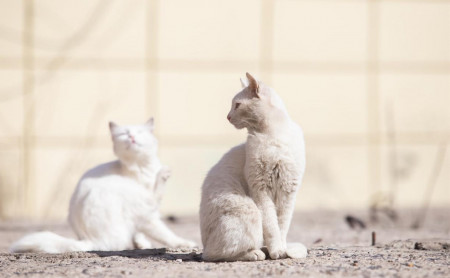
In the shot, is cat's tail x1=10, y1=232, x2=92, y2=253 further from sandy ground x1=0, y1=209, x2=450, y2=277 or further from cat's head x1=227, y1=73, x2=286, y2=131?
cat's head x1=227, y1=73, x2=286, y2=131

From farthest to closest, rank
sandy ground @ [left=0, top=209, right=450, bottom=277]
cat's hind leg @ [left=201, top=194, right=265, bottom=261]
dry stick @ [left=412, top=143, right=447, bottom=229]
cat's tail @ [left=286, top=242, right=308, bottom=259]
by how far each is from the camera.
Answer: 1. dry stick @ [left=412, top=143, right=447, bottom=229]
2. cat's tail @ [left=286, top=242, right=308, bottom=259]
3. cat's hind leg @ [left=201, top=194, right=265, bottom=261]
4. sandy ground @ [left=0, top=209, right=450, bottom=277]

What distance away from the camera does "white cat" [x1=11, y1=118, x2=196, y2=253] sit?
218 inches

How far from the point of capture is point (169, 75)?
9.52 metres

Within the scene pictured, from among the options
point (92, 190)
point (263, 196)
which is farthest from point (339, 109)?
point (263, 196)

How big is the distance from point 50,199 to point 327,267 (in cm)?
591

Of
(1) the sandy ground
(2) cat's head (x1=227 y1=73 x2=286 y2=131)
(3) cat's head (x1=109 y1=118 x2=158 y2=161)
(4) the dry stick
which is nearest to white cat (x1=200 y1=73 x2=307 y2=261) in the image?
(2) cat's head (x1=227 y1=73 x2=286 y2=131)

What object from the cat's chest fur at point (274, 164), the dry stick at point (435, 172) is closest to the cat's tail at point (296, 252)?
the cat's chest fur at point (274, 164)

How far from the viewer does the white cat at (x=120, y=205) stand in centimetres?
554

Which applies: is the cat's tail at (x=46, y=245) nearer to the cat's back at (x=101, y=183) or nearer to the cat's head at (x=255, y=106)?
the cat's back at (x=101, y=183)

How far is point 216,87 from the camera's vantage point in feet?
31.6

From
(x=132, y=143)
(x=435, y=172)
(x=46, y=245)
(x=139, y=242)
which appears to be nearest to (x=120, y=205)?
(x=139, y=242)

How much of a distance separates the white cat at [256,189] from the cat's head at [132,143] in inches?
54.3

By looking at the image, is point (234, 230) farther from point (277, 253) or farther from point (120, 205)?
point (120, 205)

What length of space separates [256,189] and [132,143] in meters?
1.74
